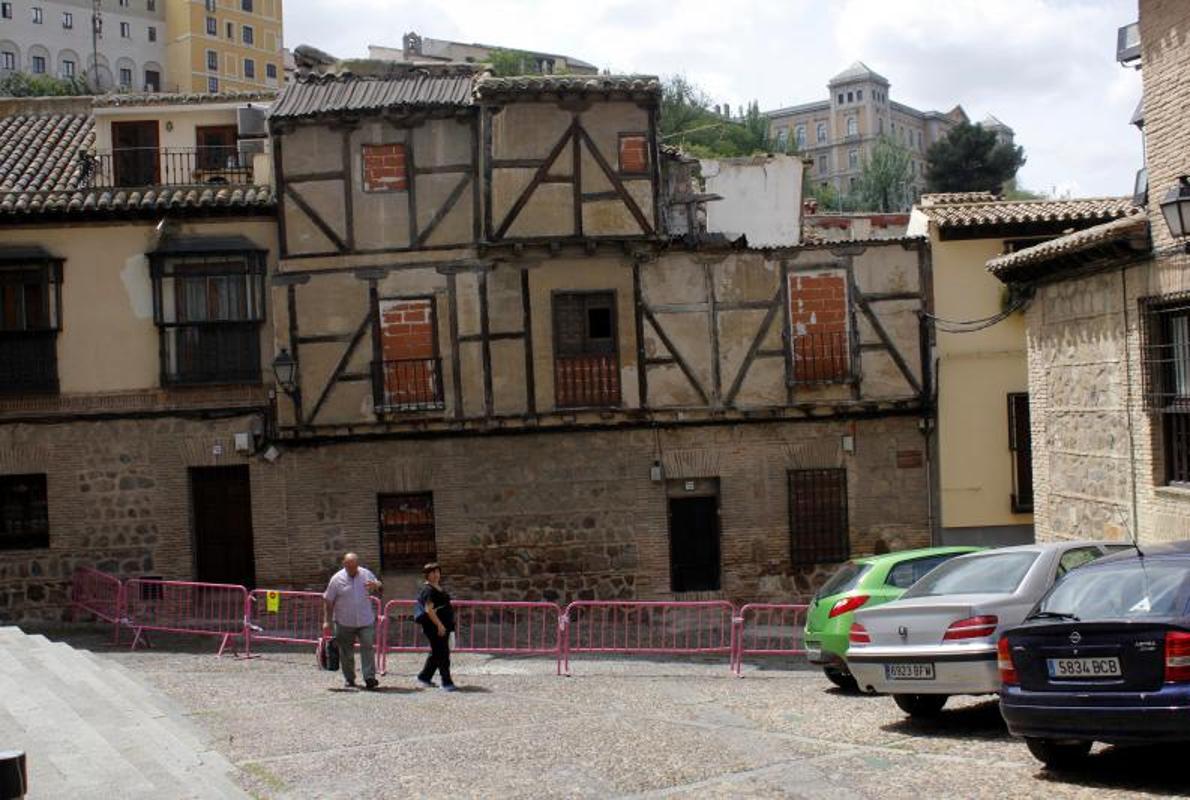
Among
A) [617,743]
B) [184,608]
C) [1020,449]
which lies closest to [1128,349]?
[1020,449]

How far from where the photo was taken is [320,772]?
11180 millimetres

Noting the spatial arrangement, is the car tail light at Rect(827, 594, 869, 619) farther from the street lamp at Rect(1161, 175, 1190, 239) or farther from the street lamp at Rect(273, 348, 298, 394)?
the street lamp at Rect(273, 348, 298, 394)

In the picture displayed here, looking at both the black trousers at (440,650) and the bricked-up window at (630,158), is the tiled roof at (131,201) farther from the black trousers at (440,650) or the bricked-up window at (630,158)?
the black trousers at (440,650)

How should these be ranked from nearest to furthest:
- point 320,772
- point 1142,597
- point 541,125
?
point 1142,597 < point 320,772 < point 541,125

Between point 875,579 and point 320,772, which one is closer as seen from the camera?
point 320,772

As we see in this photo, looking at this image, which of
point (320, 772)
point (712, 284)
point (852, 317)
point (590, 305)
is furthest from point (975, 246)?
point (320, 772)

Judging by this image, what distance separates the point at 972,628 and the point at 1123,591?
2.08 meters

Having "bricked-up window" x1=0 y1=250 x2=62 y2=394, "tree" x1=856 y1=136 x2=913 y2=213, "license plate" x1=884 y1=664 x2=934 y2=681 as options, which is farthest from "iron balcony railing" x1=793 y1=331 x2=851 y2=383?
"tree" x1=856 y1=136 x2=913 y2=213

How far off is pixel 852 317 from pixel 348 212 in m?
7.84

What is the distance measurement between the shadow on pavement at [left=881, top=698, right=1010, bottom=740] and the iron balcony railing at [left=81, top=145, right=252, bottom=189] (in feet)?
53.5

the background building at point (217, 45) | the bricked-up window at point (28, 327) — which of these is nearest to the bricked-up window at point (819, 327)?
the bricked-up window at point (28, 327)

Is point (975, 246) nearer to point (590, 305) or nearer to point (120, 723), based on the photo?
point (590, 305)

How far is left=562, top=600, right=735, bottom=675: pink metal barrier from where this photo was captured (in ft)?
68.1

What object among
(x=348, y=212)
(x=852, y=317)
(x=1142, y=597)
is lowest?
(x=1142, y=597)
